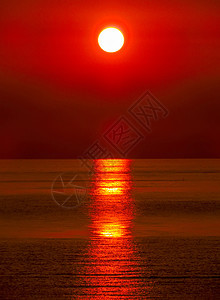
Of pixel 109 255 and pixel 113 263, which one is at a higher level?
pixel 109 255

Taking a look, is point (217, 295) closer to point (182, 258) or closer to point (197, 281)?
point (197, 281)

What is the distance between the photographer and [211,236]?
1113 centimetres

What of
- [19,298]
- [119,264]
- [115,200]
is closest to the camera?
[19,298]

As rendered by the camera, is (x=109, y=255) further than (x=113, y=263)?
Yes

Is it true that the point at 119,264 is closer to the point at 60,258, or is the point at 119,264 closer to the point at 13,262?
the point at 60,258

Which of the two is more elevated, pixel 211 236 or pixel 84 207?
pixel 84 207

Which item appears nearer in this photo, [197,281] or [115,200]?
[197,281]

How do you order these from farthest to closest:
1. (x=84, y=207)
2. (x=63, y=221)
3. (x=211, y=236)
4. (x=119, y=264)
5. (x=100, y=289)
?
(x=84, y=207) < (x=63, y=221) < (x=211, y=236) < (x=119, y=264) < (x=100, y=289)

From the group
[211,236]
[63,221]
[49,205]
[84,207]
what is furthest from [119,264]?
[49,205]

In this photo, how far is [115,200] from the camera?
20766 millimetres

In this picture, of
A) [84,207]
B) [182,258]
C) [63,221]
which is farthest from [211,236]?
[84,207]

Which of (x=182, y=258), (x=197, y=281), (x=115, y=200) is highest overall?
(x=115, y=200)

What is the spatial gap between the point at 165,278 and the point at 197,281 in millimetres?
450

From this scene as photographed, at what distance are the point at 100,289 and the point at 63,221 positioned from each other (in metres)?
7.50
